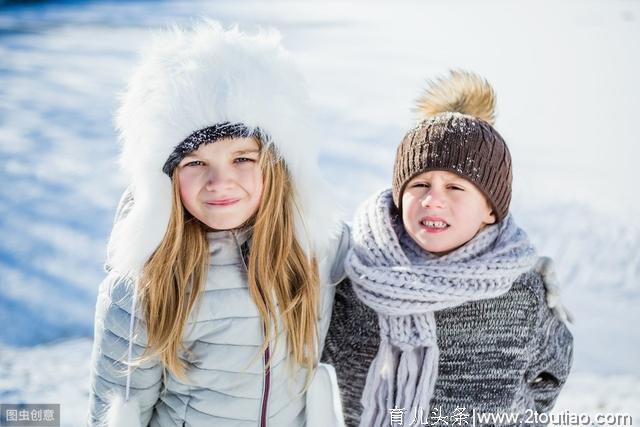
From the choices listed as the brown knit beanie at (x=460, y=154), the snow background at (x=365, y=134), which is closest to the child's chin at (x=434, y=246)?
the brown knit beanie at (x=460, y=154)

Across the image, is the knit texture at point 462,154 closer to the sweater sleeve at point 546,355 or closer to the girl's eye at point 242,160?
the sweater sleeve at point 546,355

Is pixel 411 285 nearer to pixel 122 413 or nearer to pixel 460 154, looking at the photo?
pixel 460 154

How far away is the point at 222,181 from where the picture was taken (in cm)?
144

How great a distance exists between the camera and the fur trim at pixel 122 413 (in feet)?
4.93

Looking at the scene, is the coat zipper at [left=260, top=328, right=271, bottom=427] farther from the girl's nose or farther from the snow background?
the snow background

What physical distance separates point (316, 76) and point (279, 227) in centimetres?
508

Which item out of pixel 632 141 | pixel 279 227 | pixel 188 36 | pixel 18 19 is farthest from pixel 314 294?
pixel 18 19

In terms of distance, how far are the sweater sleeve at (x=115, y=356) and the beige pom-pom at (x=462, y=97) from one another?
3.17 ft

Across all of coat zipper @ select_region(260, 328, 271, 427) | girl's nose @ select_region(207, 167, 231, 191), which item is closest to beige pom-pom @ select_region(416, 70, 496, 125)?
girl's nose @ select_region(207, 167, 231, 191)

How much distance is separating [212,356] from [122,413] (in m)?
0.25

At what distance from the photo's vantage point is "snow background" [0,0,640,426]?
2.72 meters

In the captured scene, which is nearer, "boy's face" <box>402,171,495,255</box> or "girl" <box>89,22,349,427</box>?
"girl" <box>89,22,349,427</box>

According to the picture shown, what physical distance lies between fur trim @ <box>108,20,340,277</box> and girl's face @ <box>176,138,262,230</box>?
0.05m

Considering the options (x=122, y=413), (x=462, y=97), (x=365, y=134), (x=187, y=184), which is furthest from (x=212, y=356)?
(x=365, y=134)
